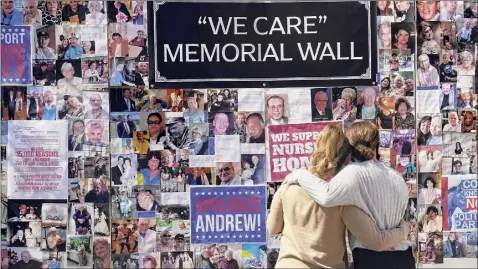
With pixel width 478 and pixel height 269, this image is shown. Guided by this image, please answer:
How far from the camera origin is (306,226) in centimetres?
434

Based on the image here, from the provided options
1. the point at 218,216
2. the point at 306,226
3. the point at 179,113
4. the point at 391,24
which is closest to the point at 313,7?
the point at 391,24

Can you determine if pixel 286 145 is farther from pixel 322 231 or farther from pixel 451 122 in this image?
pixel 322 231

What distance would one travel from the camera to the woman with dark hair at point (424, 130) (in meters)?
6.31

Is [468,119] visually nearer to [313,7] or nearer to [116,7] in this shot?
[313,7]

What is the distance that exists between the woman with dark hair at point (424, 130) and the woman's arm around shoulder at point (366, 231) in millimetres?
2075

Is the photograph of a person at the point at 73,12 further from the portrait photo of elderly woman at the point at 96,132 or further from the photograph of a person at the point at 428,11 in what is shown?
the photograph of a person at the point at 428,11

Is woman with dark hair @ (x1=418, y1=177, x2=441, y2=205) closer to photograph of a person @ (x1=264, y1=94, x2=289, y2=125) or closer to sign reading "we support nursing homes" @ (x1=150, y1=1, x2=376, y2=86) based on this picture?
sign reading "we support nursing homes" @ (x1=150, y1=1, x2=376, y2=86)

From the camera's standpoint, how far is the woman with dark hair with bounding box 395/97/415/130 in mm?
6293

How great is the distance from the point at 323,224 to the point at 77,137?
253cm

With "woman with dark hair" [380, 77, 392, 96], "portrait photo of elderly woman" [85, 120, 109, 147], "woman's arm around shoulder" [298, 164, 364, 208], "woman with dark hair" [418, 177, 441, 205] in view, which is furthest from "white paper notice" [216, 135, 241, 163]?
"woman's arm around shoulder" [298, 164, 364, 208]

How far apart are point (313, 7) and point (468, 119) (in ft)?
4.75

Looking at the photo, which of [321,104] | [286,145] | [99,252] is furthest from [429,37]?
[99,252]

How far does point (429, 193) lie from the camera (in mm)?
6332

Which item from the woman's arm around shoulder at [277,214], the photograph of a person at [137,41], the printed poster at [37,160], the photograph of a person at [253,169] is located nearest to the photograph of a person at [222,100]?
the photograph of a person at [253,169]
